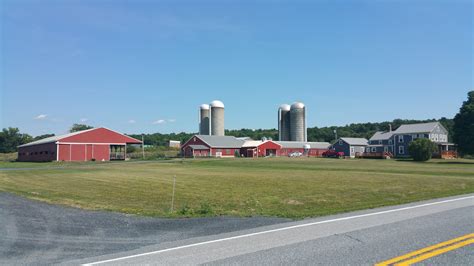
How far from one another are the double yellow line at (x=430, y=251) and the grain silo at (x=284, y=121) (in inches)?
3881

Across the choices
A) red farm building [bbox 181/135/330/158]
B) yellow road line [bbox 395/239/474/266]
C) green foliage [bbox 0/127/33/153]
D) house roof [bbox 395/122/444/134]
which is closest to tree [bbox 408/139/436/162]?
house roof [bbox 395/122/444/134]

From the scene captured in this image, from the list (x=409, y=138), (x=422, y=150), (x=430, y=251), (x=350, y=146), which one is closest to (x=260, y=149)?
(x=350, y=146)

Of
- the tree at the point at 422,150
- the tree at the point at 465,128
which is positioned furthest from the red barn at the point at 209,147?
the tree at the point at 465,128

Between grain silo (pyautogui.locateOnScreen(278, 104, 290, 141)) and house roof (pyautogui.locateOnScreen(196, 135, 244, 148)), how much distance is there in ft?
70.3

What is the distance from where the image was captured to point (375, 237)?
8359 mm

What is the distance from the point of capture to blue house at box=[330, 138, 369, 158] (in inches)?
3656

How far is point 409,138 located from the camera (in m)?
84.0

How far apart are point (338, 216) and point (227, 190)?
929cm

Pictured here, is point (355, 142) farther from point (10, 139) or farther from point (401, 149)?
point (10, 139)

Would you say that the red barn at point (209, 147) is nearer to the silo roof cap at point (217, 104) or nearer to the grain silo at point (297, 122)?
the silo roof cap at point (217, 104)

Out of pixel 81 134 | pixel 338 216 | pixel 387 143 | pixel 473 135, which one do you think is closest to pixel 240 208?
pixel 338 216

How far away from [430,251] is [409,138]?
275 feet

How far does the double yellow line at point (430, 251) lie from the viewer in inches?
256

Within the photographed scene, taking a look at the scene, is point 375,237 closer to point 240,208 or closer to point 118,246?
point 118,246
